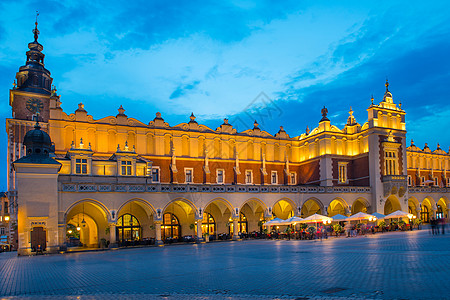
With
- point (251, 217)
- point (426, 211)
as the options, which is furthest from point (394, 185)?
point (251, 217)

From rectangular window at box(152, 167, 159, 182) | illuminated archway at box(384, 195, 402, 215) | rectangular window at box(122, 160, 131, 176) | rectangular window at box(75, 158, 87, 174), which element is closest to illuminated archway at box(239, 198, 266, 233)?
rectangular window at box(152, 167, 159, 182)

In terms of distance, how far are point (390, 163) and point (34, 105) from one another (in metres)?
49.5

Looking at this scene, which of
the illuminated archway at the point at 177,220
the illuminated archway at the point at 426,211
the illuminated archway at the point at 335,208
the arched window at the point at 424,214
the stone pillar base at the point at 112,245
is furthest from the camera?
the arched window at the point at 424,214

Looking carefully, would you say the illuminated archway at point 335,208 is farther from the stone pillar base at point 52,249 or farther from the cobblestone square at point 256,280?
the cobblestone square at point 256,280

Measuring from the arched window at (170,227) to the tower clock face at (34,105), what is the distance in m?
22.0

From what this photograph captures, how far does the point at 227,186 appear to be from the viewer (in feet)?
156

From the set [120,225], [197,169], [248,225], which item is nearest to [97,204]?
[120,225]

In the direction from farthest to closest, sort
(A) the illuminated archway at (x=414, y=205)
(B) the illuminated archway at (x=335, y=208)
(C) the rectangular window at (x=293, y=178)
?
1. (C) the rectangular window at (x=293, y=178)
2. (A) the illuminated archway at (x=414, y=205)
3. (B) the illuminated archway at (x=335, y=208)

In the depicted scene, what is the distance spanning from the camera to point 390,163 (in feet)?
196

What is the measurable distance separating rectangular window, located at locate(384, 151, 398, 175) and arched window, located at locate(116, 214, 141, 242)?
34.9m

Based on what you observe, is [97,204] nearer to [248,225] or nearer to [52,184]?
[52,184]

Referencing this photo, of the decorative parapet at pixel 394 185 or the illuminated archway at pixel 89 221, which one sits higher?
the decorative parapet at pixel 394 185

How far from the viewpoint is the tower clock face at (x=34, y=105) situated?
5383 centimetres

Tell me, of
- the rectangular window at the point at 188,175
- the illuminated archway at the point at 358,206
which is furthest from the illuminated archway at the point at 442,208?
the rectangular window at the point at 188,175
